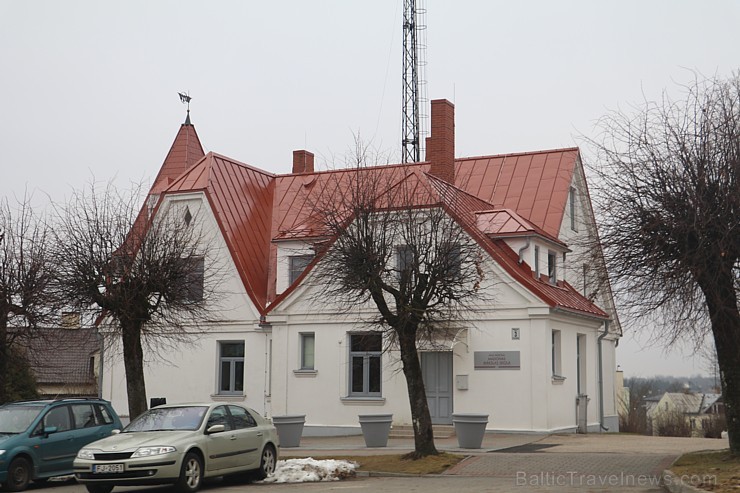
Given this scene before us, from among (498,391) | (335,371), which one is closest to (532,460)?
(498,391)

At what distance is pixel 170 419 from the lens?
56.7 feet

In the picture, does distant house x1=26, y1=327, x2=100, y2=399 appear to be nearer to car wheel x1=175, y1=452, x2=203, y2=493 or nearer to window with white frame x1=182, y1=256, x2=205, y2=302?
window with white frame x1=182, y1=256, x2=205, y2=302

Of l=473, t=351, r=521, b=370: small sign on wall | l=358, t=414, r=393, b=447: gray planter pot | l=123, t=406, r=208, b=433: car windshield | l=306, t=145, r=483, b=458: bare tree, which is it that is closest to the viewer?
l=123, t=406, r=208, b=433: car windshield

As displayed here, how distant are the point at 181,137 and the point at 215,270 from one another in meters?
10.3

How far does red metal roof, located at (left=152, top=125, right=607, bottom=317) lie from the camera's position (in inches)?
1280

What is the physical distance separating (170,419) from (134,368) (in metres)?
6.11

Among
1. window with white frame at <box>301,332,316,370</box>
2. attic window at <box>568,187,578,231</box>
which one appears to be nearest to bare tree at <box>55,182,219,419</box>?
window with white frame at <box>301,332,316,370</box>

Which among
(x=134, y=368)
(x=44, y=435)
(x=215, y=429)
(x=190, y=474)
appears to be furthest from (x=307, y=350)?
(x=190, y=474)

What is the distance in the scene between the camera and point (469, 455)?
67.5ft

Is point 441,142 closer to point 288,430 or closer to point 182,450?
point 288,430

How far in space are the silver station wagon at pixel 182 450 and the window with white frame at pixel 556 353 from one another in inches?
519

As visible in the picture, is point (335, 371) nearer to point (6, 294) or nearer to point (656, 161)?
point (6, 294)

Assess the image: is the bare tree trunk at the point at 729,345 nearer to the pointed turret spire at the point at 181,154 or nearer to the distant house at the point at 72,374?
the pointed turret spire at the point at 181,154

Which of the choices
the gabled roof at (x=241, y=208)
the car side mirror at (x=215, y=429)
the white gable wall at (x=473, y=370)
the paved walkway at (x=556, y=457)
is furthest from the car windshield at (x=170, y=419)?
the gabled roof at (x=241, y=208)
